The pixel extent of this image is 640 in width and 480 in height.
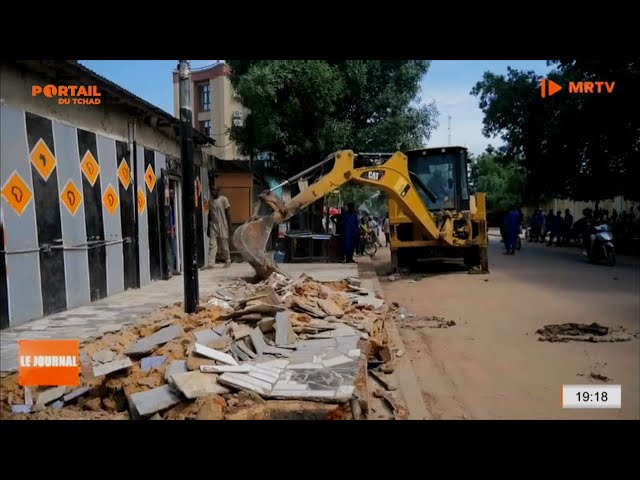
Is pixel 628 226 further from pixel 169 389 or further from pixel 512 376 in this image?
pixel 169 389

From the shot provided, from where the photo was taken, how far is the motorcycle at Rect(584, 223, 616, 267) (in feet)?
29.7

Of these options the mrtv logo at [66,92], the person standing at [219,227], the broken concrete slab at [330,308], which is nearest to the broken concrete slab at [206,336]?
Result: the broken concrete slab at [330,308]

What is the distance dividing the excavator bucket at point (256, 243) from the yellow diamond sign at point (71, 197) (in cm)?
258

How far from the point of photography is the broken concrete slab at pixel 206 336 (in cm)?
353

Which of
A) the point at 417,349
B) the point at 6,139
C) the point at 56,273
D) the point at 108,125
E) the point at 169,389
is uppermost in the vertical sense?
the point at 108,125

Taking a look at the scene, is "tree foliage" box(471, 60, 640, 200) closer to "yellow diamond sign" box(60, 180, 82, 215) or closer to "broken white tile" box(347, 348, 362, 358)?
"broken white tile" box(347, 348, 362, 358)

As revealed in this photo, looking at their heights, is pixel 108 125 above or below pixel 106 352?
above

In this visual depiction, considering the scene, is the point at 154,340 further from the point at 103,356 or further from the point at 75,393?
the point at 75,393

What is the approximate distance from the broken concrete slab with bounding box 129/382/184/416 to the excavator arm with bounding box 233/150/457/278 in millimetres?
3931

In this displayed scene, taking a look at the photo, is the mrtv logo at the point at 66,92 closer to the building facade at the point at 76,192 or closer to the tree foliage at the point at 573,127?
the building facade at the point at 76,192

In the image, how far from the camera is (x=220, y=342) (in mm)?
3506
